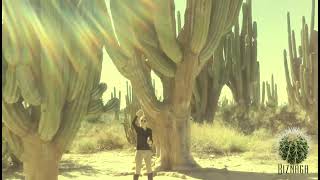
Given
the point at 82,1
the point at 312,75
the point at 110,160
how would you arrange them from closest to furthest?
the point at 82,1
the point at 110,160
the point at 312,75

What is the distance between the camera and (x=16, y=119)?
6.72 metres

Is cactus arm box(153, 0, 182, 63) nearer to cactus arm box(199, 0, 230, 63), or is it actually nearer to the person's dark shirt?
cactus arm box(199, 0, 230, 63)

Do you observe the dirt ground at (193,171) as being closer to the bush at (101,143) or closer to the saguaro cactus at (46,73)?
the bush at (101,143)

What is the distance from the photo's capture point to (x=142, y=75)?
1122 cm

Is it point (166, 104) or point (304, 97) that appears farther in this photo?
point (304, 97)

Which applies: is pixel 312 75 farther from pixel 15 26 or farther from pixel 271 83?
pixel 15 26

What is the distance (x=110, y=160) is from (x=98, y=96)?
785 centimetres

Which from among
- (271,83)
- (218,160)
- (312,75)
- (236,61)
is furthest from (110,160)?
(271,83)

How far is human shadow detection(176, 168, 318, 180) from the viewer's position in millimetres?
10386

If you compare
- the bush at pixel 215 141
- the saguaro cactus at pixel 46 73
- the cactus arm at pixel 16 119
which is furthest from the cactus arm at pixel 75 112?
the bush at pixel 215 141

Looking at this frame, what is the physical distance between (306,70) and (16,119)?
13380 mm

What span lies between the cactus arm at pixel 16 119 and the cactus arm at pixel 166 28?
4618 millimetres

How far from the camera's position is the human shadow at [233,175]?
10386mm

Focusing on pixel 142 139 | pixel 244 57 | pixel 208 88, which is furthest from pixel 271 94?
pixel 142 139
